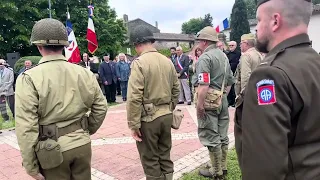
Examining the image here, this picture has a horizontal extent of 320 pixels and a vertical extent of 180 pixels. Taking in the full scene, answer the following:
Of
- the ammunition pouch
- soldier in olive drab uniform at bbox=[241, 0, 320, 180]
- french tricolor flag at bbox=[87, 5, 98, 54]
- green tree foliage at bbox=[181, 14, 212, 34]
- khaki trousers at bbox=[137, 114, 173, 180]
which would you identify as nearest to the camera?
soldier in olive drab uniform at bbox=[241, 0, 320, 180]

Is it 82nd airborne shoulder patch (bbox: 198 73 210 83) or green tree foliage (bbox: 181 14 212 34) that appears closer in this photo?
82nd airborne shoulder patch (bbox: 198 73 210 83)

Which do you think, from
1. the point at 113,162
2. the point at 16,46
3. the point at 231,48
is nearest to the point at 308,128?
the point at 113,162

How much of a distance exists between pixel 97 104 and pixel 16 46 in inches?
910

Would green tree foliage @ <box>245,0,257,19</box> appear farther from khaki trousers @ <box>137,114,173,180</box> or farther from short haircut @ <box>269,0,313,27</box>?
short haircut @ <box>269,0,313,27</box>

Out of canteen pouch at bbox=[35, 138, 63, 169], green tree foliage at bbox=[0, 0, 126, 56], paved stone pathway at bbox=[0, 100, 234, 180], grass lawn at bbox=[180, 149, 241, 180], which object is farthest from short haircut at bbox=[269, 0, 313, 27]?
green tree foliage at bbox=[0, 0, 126, 56]

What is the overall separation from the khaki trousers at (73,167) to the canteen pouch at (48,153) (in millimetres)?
95

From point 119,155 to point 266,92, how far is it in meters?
4.17

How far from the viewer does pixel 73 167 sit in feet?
8.45

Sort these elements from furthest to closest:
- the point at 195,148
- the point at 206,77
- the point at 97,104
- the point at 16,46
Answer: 1. the point at 16,46
2. the point at 195,148
3. the point at 206,77
4. the point at 97,104

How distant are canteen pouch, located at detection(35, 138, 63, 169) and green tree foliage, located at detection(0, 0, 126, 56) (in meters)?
21.6

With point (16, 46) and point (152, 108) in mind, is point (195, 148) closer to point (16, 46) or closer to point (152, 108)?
point (152, 108)

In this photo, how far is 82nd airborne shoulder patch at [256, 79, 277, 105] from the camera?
1.30m

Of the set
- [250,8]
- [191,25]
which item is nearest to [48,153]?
[250,8]

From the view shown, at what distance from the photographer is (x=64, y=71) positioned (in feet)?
8.12
